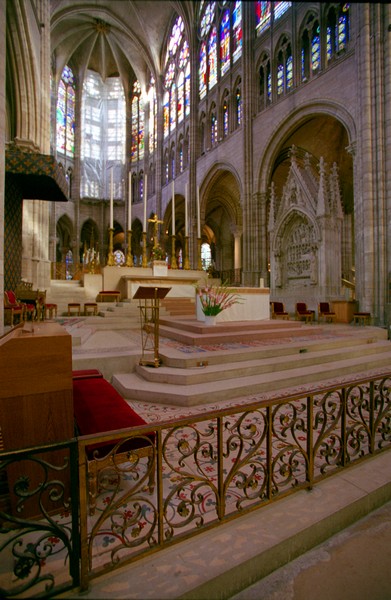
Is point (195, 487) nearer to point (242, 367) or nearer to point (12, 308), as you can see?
point (242, 367)

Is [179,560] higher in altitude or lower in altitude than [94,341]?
lower

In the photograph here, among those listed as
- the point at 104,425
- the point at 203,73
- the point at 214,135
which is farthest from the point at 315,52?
the point at 104,425

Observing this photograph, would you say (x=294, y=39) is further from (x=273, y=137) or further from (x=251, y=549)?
(x=251, y=549)

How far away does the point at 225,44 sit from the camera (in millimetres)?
17406

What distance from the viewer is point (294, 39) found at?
13289 mm

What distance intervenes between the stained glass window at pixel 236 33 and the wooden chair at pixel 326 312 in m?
13.5

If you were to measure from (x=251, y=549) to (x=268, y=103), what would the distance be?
1710 centimetres

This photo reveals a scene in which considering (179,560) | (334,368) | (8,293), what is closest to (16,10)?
(8,293)

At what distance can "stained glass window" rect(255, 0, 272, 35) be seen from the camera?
14625 millimetres

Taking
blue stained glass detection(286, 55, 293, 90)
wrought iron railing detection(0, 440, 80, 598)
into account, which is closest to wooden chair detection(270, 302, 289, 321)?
blue stained glass detection(286, 55, 293, 90)

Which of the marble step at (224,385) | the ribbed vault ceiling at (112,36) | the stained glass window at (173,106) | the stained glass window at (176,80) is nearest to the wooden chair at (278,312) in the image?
the marble step at (224,385)

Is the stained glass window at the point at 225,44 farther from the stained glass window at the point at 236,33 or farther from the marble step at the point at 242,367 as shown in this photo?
the marble step at the point at 242,367

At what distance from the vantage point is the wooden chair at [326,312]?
11177 millimetres

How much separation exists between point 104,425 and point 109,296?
31.3 feet
